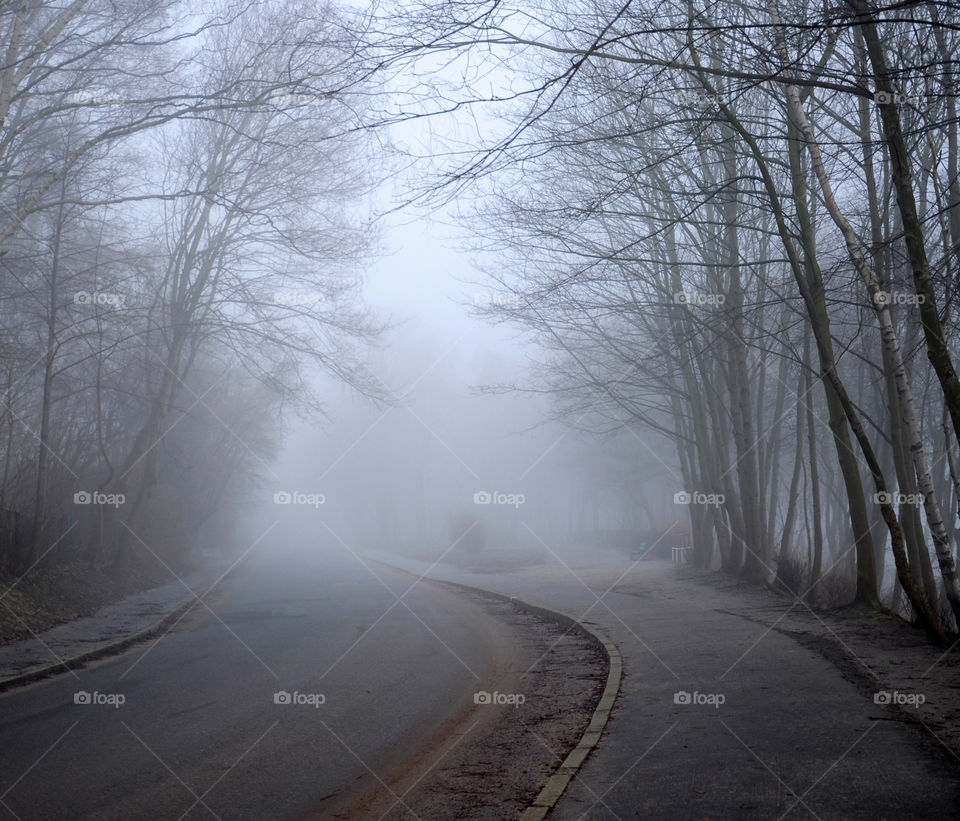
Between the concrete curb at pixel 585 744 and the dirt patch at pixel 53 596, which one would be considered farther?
the dirt patch at pixel 53 596

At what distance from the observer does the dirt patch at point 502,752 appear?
5.79 metres

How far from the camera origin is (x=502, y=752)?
7195mm

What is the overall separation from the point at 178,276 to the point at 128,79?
10.9 meters

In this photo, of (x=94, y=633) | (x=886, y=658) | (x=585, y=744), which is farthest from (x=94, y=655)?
(x=886, y=658)

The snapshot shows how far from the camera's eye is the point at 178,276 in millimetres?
26500

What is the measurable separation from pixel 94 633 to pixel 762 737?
1186 centimetres

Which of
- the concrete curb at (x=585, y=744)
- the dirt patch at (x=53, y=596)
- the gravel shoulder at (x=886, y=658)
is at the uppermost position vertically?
the dirt patch at (x=53, y=596)

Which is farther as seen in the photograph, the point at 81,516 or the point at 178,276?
the point at 178,276

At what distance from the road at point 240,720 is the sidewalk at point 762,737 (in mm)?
1756

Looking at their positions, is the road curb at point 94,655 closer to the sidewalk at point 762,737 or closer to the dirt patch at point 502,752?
the dirt patch at point 502,752

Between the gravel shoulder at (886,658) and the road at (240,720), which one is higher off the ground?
the road at (240,720)

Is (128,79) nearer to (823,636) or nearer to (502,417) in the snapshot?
(823,636)

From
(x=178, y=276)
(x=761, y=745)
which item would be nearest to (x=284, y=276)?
(x=178, y=276)

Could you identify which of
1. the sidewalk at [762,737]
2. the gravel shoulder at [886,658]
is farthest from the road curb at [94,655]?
the gravel shoulder at [886,658]
